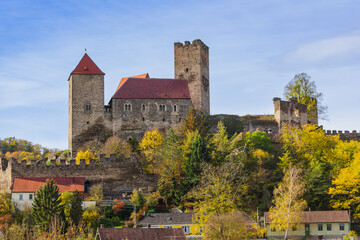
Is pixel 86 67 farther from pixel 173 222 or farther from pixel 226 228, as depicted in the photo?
pixel 226 228

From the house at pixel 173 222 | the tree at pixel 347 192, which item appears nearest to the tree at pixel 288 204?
the tree at pixel 347 192

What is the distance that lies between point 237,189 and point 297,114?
23011mm

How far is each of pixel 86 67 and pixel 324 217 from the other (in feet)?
118

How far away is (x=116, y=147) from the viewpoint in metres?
76.2

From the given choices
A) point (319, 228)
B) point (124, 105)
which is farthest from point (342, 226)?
point (124, 105)

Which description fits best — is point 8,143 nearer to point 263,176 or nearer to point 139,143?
point 139,143

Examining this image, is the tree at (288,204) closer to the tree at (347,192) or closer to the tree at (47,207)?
the tree at (347,192)

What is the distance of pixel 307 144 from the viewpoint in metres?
72.1

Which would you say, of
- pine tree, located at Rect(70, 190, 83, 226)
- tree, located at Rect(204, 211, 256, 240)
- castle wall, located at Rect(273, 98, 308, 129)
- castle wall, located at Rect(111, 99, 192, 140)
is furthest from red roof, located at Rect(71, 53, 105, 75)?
tree, located at Rect(204, 211, 256, 240)

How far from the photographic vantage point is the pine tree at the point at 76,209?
58.1 meters

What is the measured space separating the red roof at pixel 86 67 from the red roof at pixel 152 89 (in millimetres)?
3727

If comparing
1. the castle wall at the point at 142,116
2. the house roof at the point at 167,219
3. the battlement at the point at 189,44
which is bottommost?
the house roof at the point at 167,219

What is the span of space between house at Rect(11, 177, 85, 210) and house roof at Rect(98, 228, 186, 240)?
50.7 ft

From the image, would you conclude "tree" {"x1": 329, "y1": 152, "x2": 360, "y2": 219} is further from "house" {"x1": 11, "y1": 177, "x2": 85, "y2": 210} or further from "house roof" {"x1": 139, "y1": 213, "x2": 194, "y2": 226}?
"house" {"x1": 11, "y1": 177, "x2": 85, "y2": 210}
